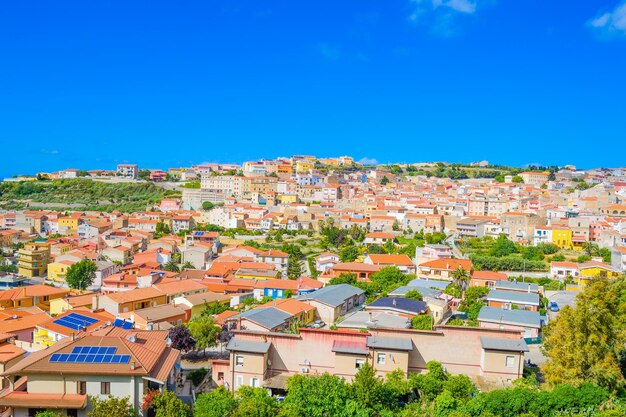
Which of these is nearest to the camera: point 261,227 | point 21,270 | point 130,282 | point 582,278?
point 130,282

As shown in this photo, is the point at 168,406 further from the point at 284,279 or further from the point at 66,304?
the point at 284,279

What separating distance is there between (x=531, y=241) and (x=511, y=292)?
1857 centimetres

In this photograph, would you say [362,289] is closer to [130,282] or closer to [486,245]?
[130,282]

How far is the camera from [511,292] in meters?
24.2

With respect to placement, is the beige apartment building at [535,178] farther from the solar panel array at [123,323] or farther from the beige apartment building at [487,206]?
the solar panel array at [123,323]

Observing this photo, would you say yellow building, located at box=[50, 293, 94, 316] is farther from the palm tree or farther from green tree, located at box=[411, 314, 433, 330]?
the palm tree

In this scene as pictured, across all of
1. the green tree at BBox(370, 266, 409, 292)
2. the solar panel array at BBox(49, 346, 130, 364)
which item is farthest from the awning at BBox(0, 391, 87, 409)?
the green tree at BBox(370, 266, 409, 292)

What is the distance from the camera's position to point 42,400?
11055 mm

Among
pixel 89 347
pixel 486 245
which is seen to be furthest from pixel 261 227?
pixel 89 347

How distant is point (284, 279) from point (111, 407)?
20.2 m

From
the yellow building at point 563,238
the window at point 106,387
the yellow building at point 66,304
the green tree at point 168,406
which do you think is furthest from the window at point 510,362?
the yellow building at point 563,238

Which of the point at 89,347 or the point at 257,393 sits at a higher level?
the point at 89,347

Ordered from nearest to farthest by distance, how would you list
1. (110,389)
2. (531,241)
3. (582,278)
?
(110,389), (582,278), (531,241)

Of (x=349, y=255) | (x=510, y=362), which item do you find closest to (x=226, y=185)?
(x=349, y=255)
